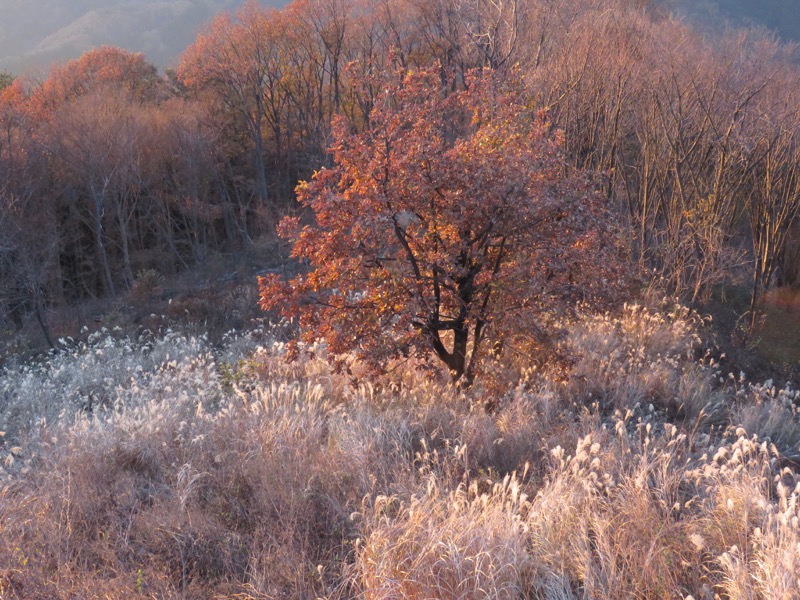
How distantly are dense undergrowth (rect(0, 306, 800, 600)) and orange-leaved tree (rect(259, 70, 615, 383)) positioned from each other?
695mm

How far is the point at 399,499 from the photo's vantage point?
3.97 m

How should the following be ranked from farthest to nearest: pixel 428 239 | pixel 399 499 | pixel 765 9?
pixel 765 9
pixel 428 239
pixel 399 499

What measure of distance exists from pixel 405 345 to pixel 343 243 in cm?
104

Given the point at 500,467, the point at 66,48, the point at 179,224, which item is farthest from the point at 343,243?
the point at 66,48

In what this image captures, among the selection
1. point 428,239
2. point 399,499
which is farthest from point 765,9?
point 399,499

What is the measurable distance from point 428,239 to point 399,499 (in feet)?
8.11

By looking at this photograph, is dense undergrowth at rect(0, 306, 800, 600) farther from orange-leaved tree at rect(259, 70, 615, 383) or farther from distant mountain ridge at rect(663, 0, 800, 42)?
distant mountain ridge at rect(663, 0, 800, 42)

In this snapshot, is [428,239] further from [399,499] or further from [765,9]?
[765,9]

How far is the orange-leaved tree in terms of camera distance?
531cm

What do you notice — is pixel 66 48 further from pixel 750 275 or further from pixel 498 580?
pixel 498 580

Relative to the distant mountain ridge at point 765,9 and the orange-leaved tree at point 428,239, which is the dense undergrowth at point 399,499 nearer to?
the orange-leaved tree at point 428,239

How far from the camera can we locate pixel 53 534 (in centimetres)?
362

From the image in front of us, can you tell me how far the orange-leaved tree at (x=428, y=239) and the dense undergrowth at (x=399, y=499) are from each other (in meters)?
0.70

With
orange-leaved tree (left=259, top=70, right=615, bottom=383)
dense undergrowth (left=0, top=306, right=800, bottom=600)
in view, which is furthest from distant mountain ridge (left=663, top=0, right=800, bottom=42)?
dense undergrowth (left=0, top=306, right=800, bottom=600)
